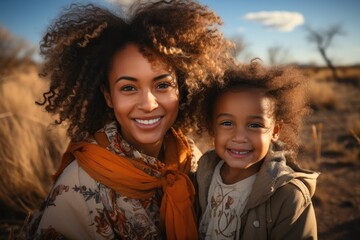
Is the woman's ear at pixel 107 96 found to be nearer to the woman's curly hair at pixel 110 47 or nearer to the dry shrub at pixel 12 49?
the woman's curly hair at pixel 110 47

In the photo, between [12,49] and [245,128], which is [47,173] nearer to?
[245,128]

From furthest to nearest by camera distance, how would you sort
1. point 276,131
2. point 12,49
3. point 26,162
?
point 12,49, point 26,162, point 276,131

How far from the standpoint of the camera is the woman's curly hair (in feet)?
7.30

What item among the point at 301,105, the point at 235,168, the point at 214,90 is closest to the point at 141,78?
the point at 214,90

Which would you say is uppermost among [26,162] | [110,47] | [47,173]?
[110,47]

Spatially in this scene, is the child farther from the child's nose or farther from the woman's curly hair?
the woman's curly hair

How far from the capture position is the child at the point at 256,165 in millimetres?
1802

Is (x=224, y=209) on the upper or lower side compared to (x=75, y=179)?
lower

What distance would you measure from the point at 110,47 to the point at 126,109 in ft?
1.75

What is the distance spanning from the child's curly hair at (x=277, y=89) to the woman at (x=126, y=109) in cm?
19

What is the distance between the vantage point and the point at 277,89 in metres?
2.17

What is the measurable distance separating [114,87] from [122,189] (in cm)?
76

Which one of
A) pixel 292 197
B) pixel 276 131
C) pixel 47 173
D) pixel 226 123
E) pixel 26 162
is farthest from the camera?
pixel 47 173

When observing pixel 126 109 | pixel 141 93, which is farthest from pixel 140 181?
pixel 141 93
